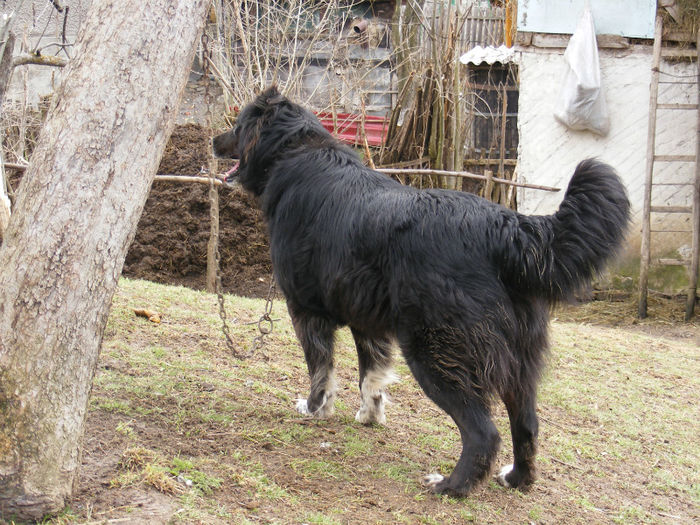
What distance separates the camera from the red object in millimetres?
11969

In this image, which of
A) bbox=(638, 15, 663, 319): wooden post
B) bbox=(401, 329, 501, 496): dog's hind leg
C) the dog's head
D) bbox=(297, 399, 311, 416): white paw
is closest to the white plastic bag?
bbox=(638, 15, 663, 319): wooden post

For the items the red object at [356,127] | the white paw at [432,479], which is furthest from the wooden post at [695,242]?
Result: the white paw at [432,479]

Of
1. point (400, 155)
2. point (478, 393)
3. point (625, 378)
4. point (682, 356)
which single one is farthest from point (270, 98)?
point (400, 155)

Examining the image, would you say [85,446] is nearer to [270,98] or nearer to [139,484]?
[139,484]

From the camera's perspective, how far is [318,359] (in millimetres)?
4203

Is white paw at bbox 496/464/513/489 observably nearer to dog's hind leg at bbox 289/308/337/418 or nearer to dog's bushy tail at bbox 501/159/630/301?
dog's bushy tail at bbox 501/159/630/301

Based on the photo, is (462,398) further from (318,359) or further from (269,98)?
(269,98)

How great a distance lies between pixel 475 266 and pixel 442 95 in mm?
8301

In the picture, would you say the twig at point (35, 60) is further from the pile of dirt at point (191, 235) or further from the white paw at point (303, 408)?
the pile of dirt at point (191, 235)

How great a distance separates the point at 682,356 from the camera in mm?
7207

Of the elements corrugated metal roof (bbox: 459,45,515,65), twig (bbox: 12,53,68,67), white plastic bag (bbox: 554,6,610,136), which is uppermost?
corrugated metal roof (bbox: 459,45,515,65)

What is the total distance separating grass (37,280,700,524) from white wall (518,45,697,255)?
13.6 feet

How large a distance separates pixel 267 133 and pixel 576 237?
2181mm

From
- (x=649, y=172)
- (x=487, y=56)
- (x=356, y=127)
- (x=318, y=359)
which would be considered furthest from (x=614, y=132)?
(x=318, y=359)
